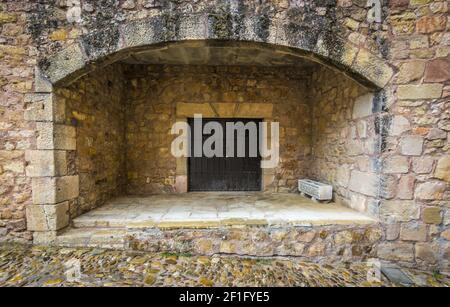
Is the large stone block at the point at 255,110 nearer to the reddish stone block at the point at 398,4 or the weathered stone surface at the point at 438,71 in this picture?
the reddish stone block at the point at 398,4

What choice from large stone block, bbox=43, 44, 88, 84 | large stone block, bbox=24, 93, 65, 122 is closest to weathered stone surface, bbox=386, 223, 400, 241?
large stone block, bbox=43, 44, 88, 84

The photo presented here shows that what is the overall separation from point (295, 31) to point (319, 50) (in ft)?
1.08

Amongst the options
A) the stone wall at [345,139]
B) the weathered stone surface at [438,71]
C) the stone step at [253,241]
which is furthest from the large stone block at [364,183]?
the weathered stone surface at [438,71]

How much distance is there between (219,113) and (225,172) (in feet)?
3.75

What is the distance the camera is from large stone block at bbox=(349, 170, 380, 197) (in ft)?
8.27

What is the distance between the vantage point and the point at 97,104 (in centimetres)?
328

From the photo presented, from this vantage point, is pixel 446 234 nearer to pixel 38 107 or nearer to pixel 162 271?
pixel 162 271

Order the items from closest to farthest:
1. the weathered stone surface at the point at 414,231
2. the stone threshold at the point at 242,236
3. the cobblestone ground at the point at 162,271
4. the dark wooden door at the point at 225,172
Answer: the cobblestone ground at the point at 162,271, the weathered stone surface at the point at 414,231, the stone threshold at the point at 242,236, the dark wooden door at the point at 225,172

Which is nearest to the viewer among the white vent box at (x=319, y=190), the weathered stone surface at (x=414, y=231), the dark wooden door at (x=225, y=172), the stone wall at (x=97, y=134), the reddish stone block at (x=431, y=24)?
the reddish stone block at (x=431, y=24)

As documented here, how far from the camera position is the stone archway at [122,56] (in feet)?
7.78

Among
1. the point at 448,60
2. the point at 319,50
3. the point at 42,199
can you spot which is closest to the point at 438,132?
the point at 448,60

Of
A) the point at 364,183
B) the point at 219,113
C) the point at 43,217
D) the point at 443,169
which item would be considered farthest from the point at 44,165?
the point at 443,169

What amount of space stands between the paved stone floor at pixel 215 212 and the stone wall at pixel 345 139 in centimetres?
30
